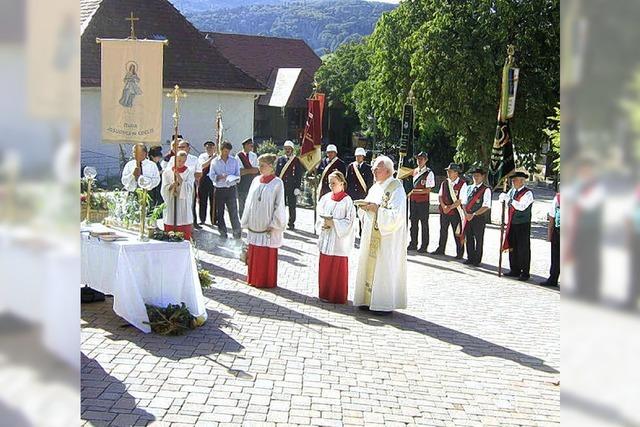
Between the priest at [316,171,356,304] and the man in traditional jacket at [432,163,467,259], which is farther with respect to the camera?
the man in traditional jacket at [432,163,467,259]

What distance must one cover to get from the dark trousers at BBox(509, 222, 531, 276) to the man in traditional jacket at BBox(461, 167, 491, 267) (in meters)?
1.01

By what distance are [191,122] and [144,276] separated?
68.3ft

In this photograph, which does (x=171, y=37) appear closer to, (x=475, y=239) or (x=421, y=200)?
(x=421, y=200)

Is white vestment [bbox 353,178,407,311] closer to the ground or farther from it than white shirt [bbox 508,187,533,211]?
closer to the ground

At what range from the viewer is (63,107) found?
201 cm

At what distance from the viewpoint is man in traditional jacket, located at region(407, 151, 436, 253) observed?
14438 mm

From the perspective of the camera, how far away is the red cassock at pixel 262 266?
10266 mm

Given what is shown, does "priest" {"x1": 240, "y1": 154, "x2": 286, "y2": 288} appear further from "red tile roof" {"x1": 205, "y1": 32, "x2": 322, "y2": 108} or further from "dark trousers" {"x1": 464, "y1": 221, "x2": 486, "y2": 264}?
"red tile roof" {"x1": 205, "y1": 32, "x2": 322, "y2": 108}

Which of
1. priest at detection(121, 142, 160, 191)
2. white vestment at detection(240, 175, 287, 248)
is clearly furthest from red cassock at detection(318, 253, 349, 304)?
priest at detection(121, 142, 160, 191)

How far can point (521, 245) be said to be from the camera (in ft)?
39.7

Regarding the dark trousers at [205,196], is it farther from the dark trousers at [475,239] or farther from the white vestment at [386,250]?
the white vestment at [386,250]

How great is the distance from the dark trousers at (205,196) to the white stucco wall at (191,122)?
10.1m

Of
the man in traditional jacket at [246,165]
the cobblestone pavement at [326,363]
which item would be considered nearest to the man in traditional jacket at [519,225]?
the cobblestone pavement at [326,363]

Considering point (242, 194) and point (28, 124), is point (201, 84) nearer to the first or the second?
point (242, 194)
